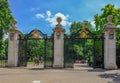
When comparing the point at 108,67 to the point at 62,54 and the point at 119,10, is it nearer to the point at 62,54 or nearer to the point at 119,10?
the point at 62,54

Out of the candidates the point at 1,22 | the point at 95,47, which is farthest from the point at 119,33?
the point at 1,22

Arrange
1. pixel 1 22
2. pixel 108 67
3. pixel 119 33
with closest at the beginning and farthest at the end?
pixel 108 67 < pixel 119 33 < pixel 1 22

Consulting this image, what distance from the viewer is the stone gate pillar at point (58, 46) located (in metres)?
24.8

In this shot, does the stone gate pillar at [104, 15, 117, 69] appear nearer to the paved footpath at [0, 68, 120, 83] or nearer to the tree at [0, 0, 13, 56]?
the paved footpath at [0, 68, 120, 83]

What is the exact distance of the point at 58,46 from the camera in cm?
2506

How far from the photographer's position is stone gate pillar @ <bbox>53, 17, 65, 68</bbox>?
2483 cm

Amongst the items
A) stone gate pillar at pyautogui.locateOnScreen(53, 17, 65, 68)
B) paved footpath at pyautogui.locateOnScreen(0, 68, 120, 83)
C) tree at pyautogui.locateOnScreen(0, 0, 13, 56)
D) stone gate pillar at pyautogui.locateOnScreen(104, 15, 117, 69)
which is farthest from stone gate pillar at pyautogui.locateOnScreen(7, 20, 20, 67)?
tree at pyautogui.locateOnScreen(0, 0, 13, 56)

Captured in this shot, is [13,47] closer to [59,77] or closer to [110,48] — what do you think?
[110,48]

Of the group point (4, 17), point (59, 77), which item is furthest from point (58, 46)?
point (4, 17)

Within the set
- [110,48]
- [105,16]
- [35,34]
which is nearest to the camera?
[110,48]

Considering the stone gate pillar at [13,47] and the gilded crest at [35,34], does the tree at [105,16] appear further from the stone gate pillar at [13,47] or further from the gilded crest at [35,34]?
the stone gate pillar at [13,47]

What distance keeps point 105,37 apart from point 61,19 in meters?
4.27

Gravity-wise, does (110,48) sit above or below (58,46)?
below

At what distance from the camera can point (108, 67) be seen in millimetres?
24094
